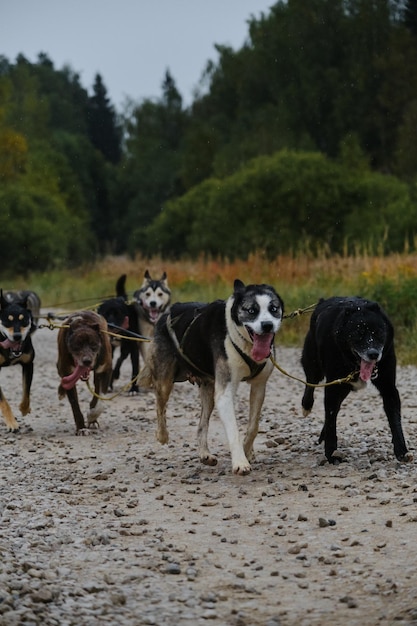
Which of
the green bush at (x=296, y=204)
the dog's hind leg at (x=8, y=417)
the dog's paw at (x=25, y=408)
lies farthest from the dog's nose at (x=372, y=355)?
the green bush at (x=296, y=204)

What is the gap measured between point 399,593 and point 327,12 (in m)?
45.8

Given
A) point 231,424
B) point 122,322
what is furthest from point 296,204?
point 231,424

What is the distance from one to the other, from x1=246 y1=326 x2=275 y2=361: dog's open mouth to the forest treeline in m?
18.7

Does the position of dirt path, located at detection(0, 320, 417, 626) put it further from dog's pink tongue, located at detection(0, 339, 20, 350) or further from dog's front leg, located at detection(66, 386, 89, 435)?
dog's pink tongue, located at detection(0, 339, 20, 350)

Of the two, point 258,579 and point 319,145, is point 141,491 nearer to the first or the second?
point 258,579

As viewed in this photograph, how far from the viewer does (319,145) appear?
160 feet

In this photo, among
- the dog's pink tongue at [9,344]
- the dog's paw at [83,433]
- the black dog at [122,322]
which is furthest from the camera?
the black dog at [122,322]

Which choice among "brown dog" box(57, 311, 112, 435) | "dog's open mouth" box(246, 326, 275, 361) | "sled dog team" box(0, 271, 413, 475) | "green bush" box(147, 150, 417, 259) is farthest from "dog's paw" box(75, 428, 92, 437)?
"green bush" box(147, 150, 417, 259)

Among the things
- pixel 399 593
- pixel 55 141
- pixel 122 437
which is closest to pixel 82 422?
pixel 122 437

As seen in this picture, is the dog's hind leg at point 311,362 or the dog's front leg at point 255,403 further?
the dog's hind leg at point 311,362

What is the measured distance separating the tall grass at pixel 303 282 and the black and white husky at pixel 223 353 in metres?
5.16

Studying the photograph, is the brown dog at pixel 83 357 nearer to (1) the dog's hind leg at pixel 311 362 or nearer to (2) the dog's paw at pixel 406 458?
(1) the dog's hind leg at pixel 311 362

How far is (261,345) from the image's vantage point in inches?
265

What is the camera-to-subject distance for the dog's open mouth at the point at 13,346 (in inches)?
363
